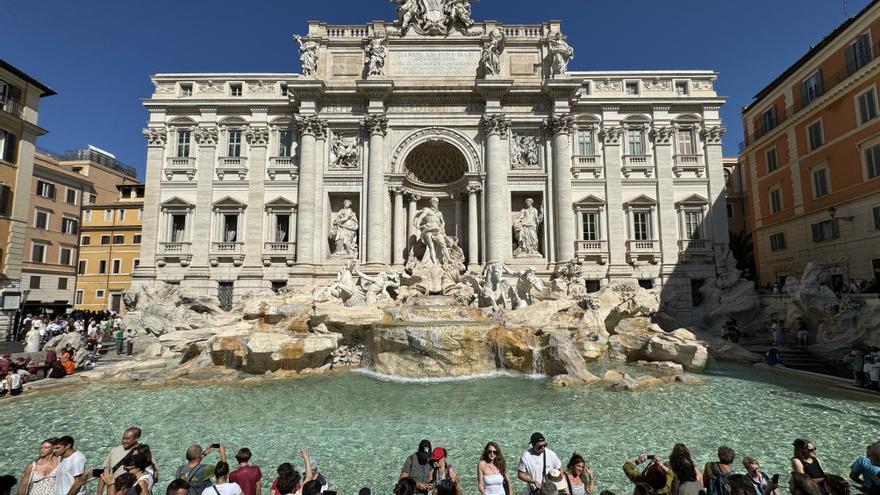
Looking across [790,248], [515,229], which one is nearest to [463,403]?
[515,229]

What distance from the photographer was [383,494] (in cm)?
568

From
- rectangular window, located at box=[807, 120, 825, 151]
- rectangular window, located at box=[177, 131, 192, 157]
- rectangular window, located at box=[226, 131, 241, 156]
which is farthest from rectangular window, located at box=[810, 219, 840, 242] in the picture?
rectangular window, located at box=[177, 131, 192, 157]

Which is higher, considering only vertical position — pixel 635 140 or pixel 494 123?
pixel 494 123

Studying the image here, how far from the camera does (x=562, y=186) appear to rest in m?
23.3

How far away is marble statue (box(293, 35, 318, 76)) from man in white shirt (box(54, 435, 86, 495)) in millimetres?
22937

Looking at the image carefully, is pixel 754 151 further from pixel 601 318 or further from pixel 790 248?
pixel 601 318

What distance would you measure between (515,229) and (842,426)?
16.6m

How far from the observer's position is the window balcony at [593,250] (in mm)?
23547

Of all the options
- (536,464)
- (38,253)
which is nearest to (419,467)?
(536,464)

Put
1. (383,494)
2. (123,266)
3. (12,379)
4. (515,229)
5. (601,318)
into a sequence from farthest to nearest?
(123,266) < (515,229) < (601,318) < (12,379) < (383,494)

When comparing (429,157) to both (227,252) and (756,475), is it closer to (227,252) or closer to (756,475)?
(227,252)

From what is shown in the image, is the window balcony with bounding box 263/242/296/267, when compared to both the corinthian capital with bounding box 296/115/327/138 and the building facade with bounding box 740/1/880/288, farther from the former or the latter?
the building facade with bounding box 740/1/880/288

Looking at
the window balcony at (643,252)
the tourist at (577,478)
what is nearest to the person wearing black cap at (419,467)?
the tourist at (577,478)

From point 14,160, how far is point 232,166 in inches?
398
